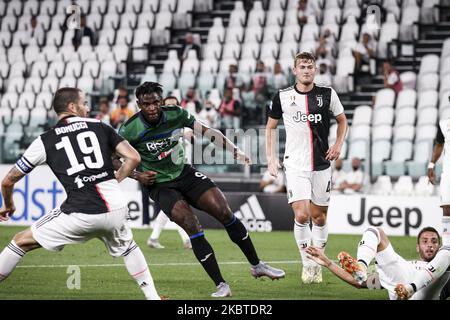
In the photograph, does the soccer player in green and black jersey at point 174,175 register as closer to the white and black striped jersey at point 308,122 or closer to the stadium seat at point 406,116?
the white and black striped jersey at point 308,122

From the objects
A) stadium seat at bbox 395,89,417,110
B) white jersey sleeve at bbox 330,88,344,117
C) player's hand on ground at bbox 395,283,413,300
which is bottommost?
player's hand on ground at bbox 395,283,413,300

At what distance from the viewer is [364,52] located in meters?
21.5

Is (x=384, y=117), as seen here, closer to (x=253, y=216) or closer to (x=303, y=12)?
(x=253, y=216)

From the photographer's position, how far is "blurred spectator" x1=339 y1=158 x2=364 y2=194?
1798 cm

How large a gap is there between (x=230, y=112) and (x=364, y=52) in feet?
12.8

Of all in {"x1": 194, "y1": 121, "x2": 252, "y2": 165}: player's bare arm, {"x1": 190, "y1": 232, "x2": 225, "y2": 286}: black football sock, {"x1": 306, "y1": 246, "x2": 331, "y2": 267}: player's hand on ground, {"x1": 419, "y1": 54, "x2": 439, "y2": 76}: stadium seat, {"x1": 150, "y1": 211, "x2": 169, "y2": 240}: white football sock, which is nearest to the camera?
{"x1": 306, "y1": 246, "x2": 331, "y2": 267}: player's hand on ground

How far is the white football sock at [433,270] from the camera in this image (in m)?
8.48

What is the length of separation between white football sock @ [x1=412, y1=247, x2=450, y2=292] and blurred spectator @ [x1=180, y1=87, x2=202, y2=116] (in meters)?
11.2

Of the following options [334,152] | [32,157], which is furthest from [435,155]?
[32,157]

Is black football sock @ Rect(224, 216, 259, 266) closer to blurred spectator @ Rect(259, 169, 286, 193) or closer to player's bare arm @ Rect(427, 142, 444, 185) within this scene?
player's bare arm @ Rect(427, 142, 444, 185)

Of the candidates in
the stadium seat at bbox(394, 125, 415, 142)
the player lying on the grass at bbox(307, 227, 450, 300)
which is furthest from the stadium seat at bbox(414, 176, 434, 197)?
the player lying on the grass at bbox(307, 227, 450, 300)

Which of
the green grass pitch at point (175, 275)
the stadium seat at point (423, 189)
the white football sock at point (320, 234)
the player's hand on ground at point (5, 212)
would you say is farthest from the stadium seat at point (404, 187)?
the player's hand on ground at point (5, 212)
